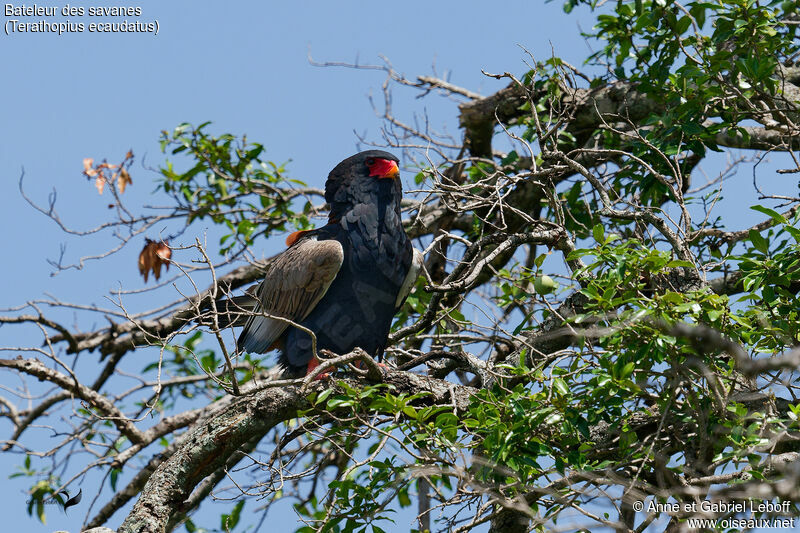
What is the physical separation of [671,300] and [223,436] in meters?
1.98

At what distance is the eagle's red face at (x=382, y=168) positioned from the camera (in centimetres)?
447

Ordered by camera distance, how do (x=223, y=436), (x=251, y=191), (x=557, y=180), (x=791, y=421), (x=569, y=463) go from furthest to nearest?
A: 1. (x=251, y=191)
2. (x=557, y=180)
3. (x=223, y=436)
4. (x=569, y=463)
5. (x=791, y=421)

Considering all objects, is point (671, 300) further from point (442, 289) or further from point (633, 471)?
point (442, 289)

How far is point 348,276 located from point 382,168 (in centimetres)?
62

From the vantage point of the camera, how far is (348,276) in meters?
4.38

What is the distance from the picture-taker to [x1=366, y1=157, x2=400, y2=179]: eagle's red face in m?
4.47

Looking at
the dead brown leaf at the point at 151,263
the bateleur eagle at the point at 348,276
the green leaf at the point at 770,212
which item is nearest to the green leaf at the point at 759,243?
the green leaf at the point at 770,212

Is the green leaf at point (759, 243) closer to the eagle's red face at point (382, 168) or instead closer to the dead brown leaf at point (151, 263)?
the eagle's red face at point (382, 168)

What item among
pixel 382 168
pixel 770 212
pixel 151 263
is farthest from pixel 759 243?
pixel 151 263

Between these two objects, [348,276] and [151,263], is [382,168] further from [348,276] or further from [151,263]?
[151,263]

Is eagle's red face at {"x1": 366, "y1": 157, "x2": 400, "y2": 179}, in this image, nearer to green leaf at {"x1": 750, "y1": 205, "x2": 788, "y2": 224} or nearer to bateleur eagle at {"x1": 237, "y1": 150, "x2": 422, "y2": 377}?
bateleur eagle at {"x1": 237, "y1": 150, "x2": 422, "y2": 377}

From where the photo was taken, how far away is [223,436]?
3625mm

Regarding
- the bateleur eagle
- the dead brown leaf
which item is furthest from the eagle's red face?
the dead brown leaf

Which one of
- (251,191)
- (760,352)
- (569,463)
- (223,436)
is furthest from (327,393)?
Result: (251,191)
